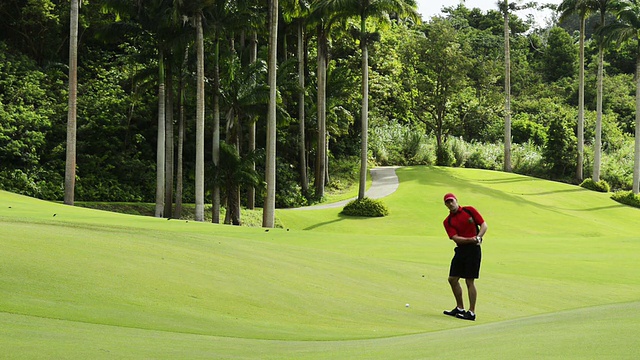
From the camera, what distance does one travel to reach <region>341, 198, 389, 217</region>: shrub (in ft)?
151

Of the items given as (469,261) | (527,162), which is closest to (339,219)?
(469,261)

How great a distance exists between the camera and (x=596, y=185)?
6544cm

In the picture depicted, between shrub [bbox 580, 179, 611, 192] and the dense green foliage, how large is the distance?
4399 millimetres

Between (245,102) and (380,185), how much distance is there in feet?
66.2

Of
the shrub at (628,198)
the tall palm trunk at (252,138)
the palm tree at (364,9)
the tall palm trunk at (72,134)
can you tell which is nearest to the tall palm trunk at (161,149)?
the tall palm trunk at (72,134)

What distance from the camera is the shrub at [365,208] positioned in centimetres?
4594

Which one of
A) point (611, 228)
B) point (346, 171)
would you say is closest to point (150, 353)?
point (611, 228)

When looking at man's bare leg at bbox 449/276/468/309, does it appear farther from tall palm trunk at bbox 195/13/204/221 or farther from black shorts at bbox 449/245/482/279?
tall palm trunk at bbox 195/13/204/221

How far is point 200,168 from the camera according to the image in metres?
37.3

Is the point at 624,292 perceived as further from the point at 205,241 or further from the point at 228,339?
the point at 228,339

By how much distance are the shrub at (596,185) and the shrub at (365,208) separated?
27043 millimetres

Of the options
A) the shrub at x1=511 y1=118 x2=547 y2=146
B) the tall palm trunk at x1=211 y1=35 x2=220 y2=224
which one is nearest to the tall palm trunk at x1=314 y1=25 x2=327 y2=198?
the tall palm trunk at x1=211 y1=35 x2=220 y2=224

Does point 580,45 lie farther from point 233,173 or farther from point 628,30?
point 233,173

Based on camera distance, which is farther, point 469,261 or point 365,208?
point 365,208
